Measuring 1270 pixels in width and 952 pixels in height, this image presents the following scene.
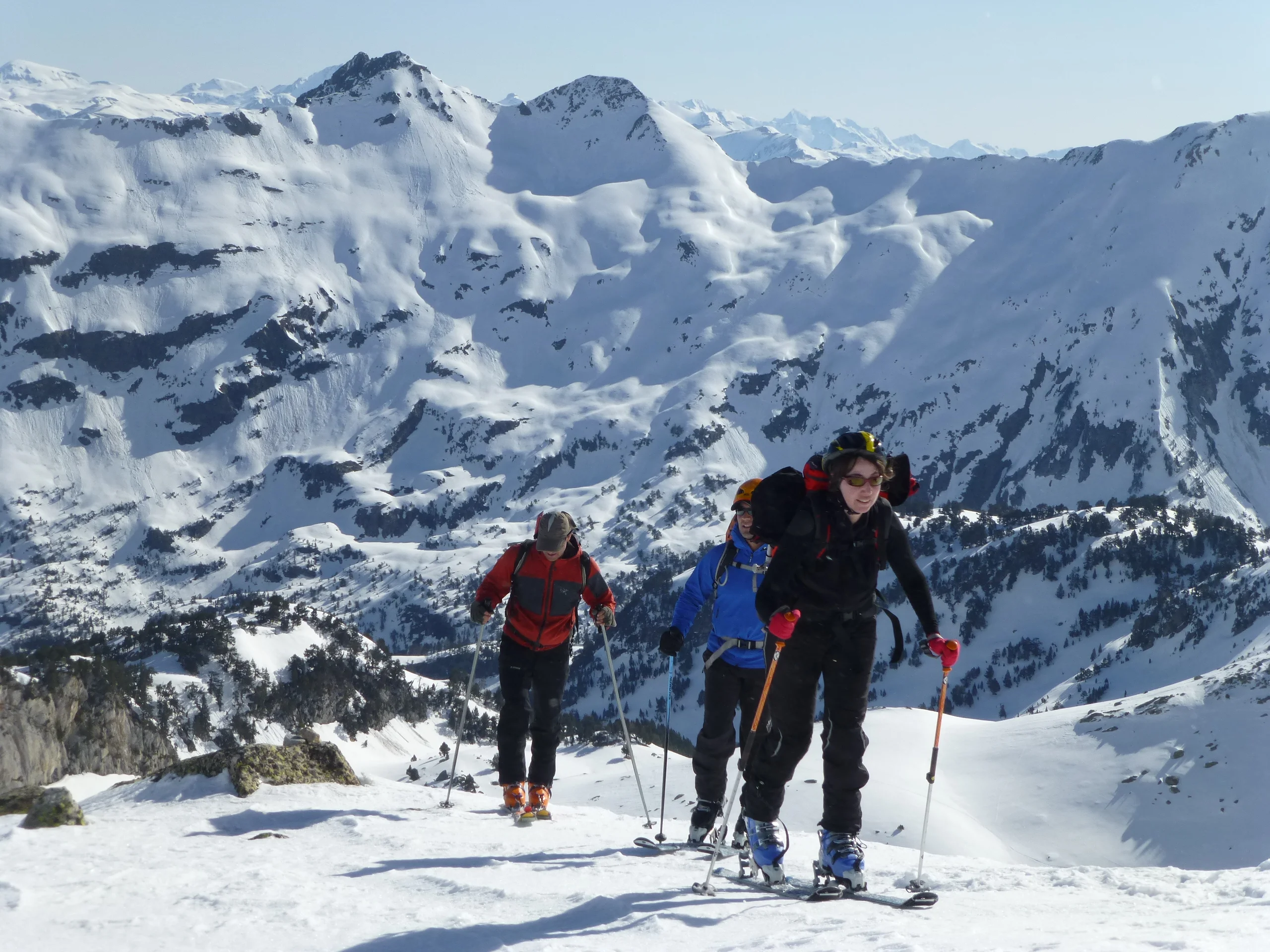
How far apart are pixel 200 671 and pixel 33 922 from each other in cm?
12266

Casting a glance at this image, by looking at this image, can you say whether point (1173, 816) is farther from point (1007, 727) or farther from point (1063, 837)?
point (1007, 727)

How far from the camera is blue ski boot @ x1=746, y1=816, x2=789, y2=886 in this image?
9.90 meters

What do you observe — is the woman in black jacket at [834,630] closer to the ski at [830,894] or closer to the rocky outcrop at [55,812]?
the ski at [830,894]

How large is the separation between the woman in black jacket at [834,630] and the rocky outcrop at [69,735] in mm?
88640

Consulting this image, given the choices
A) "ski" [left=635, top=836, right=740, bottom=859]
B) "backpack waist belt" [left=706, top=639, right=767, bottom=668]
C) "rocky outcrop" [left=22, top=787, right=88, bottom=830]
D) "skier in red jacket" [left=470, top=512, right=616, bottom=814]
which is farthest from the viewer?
"skier in red jacket" [left=470, top=512, right=616, bottom=814]

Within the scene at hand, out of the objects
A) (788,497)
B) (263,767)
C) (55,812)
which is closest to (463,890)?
(788,497)

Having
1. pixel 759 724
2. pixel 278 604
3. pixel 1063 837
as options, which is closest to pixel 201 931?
pixel 759 724

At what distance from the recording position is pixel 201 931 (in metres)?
8.22

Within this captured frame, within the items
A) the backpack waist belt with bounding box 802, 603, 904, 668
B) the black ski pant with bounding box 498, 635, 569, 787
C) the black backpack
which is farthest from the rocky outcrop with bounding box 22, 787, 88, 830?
the backpack waist belt with bounding box 802, 603, 904, 668

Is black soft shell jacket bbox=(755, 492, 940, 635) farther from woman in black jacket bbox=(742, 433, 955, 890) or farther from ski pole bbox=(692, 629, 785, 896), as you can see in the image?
ski pole bbox=(692, 629, 785, 896)

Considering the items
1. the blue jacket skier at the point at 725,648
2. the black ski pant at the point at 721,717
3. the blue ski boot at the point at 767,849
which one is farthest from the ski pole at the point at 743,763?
the black ski pant at the point at 721,717

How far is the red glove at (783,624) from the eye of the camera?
29.7ft

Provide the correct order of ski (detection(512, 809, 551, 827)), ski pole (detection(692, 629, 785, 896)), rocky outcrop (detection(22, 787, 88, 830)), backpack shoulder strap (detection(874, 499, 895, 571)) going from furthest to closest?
ski (detection(512, 809, 551, 827))
rocky outcrop (detection(22, 787, 88, 830))
ski pole (detection(692, 629, 785, 896))
backpack shoulder strap (detection(874, 499, 895, 571))

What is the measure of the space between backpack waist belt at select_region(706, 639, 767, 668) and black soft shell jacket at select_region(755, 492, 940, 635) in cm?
285
